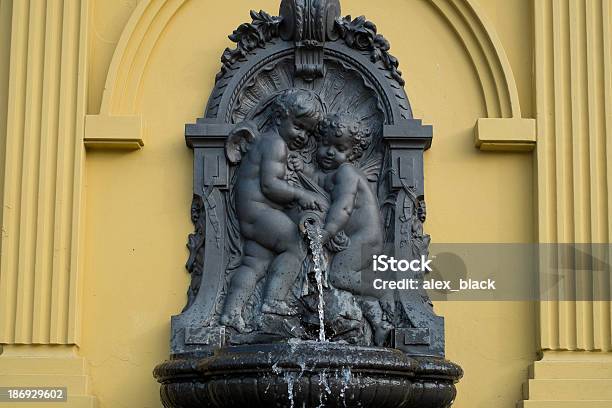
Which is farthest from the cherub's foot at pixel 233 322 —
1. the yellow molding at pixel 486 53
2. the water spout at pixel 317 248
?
the yellow molding at pixel 486 53

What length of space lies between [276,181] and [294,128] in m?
0.40

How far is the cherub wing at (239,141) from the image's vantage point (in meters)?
9.16

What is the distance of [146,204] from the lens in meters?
9.27

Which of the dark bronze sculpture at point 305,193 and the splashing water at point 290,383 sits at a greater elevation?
the dark bronze sculpture at point 305,193

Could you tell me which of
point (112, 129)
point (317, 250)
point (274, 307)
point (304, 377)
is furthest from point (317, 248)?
point (112, 129)

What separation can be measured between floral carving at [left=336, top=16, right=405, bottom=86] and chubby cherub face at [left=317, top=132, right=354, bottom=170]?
57 cm

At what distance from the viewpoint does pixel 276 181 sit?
905 cm

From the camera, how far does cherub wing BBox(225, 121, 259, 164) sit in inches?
360

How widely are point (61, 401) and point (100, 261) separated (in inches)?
39.5

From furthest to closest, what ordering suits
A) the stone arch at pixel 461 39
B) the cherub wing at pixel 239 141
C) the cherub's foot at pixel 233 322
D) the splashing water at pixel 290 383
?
the stone arch at pixel 461 39
the cherub wing at pixel 239 141
the cherub's foot at pixel 233 322
the splashing water at pixel 290 383

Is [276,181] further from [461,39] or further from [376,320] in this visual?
[461,39]

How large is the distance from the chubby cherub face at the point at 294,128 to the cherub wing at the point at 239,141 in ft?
0.64

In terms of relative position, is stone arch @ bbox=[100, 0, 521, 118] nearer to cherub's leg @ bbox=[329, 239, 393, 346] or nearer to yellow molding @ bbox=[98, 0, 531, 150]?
yellow molding @ bbox=[98, 0, 531, 150]

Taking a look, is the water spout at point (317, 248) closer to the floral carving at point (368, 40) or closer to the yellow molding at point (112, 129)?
the floral carving at point (368, 40)
